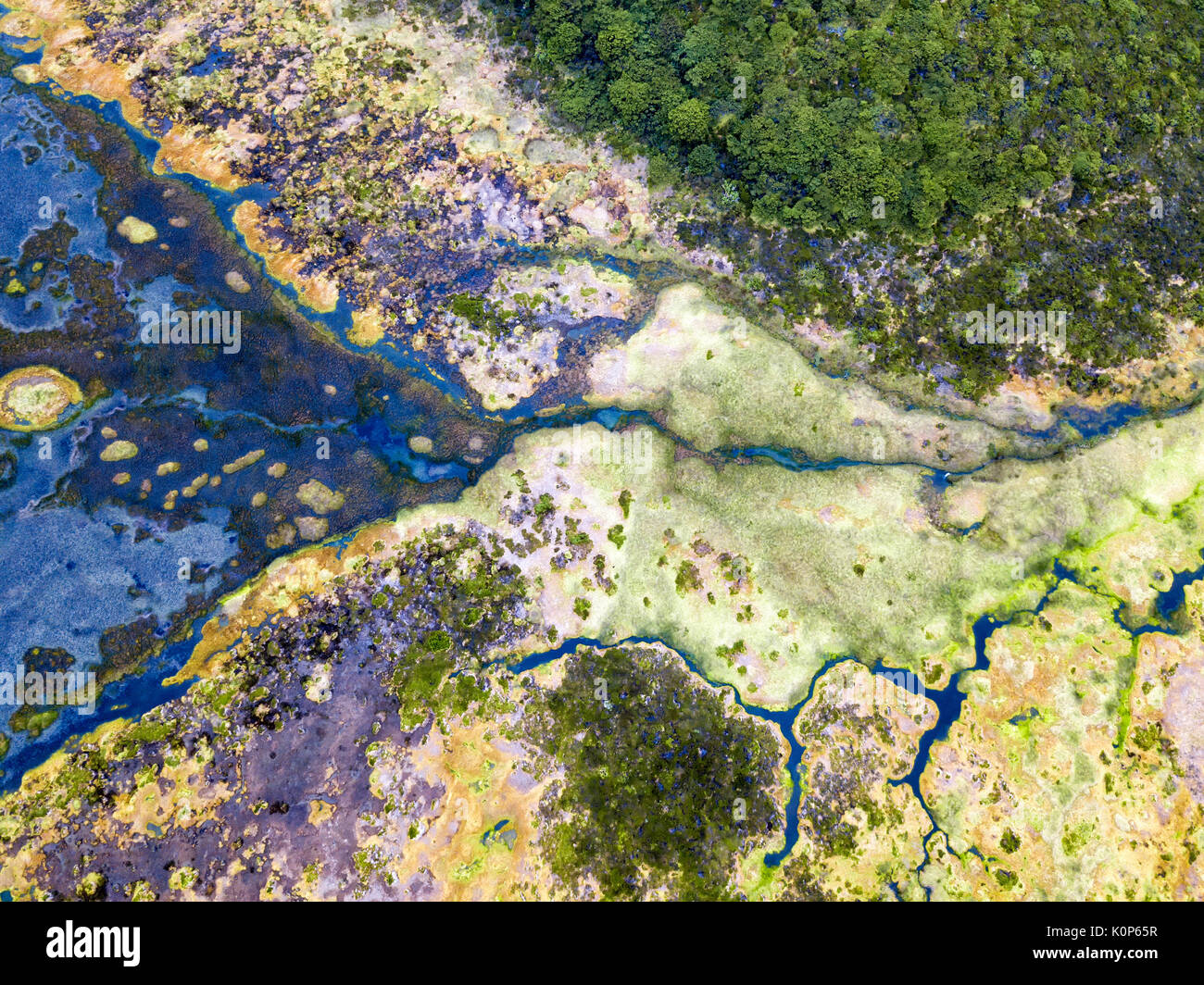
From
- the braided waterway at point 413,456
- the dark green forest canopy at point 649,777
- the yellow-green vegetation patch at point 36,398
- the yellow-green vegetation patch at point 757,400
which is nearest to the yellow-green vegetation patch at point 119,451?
the braided waterway at point 413,456

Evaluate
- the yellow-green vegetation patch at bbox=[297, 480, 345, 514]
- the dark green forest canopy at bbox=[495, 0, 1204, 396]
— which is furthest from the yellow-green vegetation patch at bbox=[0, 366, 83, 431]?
the dark green forest canopy at bbox=[495, 0, 1204, 396]

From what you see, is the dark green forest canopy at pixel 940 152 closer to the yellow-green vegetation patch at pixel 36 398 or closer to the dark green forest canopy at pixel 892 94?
the dark green forest canopy at pixel 892 94

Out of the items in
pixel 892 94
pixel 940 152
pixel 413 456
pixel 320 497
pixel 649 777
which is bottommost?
pixel 649 777

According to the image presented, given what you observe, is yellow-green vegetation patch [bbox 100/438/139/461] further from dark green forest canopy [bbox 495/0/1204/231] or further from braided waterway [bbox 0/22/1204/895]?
dark green forest canopy [bbox 495/0/1204/231]

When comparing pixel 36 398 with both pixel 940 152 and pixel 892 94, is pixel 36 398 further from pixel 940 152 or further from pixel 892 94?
pixel 940 152

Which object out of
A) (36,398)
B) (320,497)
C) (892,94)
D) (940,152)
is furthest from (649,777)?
(892,94)

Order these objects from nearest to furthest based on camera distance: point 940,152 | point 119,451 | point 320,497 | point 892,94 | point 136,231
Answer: point 119,451 < point 320,497 < point 940,152 < point 892,94 < point 136,231

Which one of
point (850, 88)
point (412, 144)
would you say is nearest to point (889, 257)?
point (850, 88)

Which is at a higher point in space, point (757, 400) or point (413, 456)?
point (757, 400)

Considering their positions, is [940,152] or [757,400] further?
[757,400]
